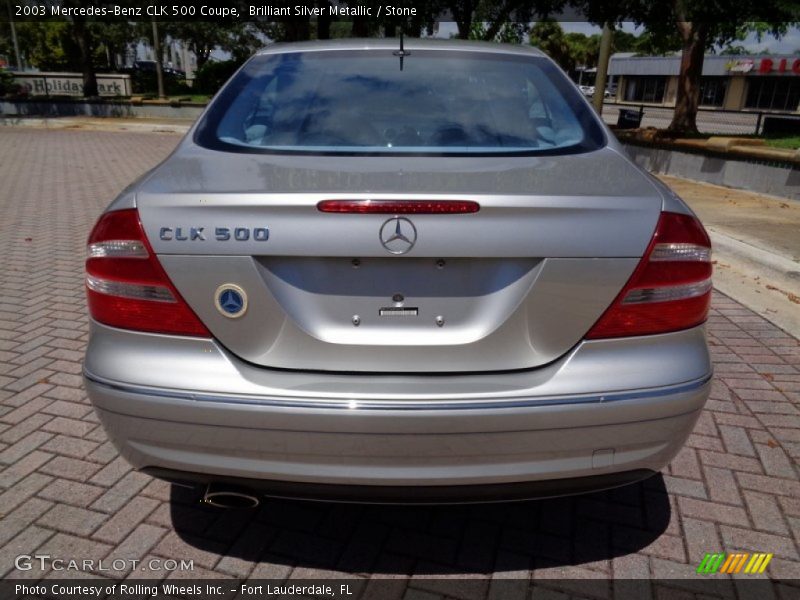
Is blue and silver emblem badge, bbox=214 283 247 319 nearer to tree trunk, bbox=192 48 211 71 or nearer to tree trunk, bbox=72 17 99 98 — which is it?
tree trunk, bbox=72 17 99 98

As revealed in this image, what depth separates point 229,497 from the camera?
200cm

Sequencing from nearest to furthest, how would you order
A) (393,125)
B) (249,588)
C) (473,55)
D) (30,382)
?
(249,588) < (393,125) < (473,55) < (30,382)

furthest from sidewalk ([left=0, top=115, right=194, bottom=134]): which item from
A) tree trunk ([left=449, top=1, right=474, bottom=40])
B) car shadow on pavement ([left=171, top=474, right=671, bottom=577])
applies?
car shadow on pavement ([left=171, top=474, right=671, bottom=577])

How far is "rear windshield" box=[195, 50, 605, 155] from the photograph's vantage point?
240 centimetres

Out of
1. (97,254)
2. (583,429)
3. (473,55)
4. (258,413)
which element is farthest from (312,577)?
(473,55)

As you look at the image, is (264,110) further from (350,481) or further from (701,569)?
(701,569)

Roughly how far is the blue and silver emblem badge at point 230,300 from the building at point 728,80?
167ft

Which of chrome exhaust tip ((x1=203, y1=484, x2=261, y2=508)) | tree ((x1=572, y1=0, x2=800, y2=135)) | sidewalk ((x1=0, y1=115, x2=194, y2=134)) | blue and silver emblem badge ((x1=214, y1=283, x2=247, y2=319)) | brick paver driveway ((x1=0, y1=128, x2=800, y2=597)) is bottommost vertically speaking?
sidewalk ((x1=0, y1=115, x2=194, y2=134))

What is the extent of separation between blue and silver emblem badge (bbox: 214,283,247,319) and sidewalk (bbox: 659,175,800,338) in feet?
13.7

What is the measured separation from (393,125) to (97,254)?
1179 mm

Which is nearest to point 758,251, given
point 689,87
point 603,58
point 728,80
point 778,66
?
point 603,58

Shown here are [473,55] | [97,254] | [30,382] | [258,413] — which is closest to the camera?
[258,413]

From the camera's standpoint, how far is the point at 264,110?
2646mm

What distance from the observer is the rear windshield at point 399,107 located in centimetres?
240
